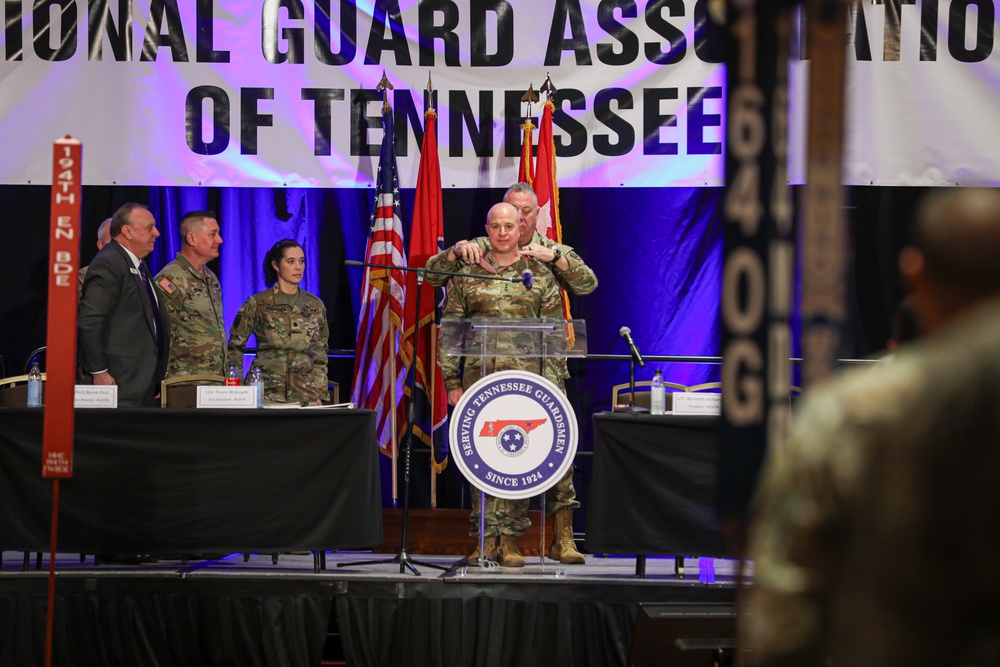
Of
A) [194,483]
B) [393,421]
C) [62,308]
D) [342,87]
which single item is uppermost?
[342,87]

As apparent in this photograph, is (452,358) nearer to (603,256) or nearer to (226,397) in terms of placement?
(226,397)

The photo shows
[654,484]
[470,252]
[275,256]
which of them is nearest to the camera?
[654,484]

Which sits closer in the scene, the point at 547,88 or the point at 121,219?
the point at 121,219

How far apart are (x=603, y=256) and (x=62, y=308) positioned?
405 cm

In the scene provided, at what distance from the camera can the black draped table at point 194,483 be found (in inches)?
184

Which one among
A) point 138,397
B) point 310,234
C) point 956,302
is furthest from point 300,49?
point 956,302

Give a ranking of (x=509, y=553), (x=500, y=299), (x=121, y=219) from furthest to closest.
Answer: (x=121, y=219) → (x=500, y=299) → (x=509, y=553)

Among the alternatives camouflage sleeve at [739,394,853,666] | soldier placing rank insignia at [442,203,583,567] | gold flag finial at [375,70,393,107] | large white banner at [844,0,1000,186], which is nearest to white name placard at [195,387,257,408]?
soldier placing rank insignia at [442,203,583,567]

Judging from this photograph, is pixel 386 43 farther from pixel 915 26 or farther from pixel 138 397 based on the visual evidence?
pixel 915 26

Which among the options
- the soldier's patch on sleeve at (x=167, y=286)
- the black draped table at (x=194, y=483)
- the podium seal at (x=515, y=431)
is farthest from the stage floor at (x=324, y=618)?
the soldier's patch on sleeve at (x=167, y=286)

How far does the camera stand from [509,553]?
507 centimetres

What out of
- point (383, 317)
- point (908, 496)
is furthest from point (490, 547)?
point (908, 496)

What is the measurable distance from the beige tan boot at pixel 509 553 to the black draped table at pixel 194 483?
66 centimetres

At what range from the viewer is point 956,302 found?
1.00 meters
